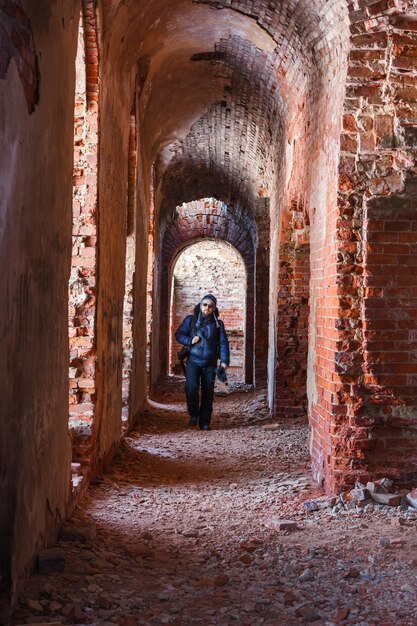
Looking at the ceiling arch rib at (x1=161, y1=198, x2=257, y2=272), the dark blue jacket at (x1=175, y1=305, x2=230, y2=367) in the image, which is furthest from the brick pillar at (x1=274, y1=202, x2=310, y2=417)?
the ceiling arch rib at (x1=161, y1=198, x2=257, y2=272)

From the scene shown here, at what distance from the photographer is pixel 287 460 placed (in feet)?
19.2

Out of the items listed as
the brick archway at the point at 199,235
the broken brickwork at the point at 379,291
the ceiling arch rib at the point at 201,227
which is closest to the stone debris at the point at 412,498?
the broken brickwork at the point at 379,291

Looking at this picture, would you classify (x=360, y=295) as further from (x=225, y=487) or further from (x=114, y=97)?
(x=114, y=97)

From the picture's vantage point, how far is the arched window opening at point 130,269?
6.73 meters

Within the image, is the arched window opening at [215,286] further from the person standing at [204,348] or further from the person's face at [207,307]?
the person's face at [207,307]

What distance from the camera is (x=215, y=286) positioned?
1995 cm

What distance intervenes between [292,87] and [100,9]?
2.48m

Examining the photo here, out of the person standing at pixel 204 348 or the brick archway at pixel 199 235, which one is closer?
the person standing at pixel 204 348

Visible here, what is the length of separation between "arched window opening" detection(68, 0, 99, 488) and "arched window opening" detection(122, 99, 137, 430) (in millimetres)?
2144

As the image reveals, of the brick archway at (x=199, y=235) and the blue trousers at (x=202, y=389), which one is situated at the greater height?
the brick archway at (x=199, y=235)

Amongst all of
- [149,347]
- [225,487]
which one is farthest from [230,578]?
[149,347]

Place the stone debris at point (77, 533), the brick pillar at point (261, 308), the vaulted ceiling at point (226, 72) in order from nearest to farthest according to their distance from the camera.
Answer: the stone debris at point (77, 533)
the vaulted ceiling at point (226, 72)
the brick pillar at point (261, 308)

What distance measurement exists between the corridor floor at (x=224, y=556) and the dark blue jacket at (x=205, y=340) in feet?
7.00

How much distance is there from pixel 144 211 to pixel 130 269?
150cm
